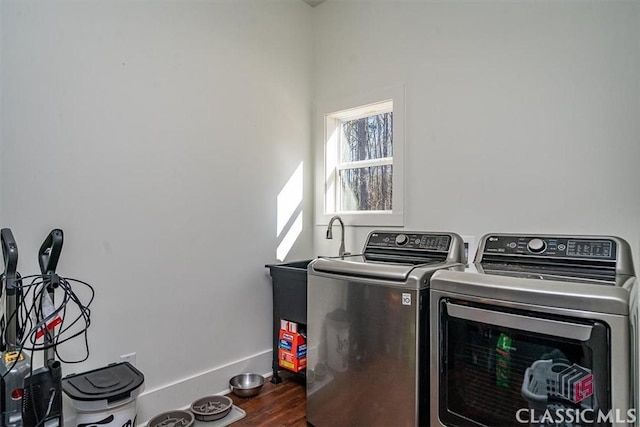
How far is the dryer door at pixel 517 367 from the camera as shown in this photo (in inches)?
46.8

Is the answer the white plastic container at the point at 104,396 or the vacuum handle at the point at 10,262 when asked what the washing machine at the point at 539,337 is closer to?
the white plastic container at the point at 104,396

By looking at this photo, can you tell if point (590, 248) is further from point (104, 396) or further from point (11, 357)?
point (11, 357)

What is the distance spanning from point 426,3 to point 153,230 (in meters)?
2.25

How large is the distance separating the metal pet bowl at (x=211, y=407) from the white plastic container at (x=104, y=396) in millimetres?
447

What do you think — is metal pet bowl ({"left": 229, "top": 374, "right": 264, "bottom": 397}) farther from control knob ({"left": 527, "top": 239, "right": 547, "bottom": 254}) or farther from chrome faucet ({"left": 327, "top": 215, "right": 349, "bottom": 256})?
control knob ({"left": 527, "top": 239, "right": 547, "bottom": 254})

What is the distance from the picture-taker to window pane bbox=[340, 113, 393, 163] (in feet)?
9.00

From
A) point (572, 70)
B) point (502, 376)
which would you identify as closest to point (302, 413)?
point (502, 376)

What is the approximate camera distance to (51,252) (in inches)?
59.9

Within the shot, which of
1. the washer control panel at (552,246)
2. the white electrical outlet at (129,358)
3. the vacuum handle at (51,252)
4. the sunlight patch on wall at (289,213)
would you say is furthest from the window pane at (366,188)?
the vacuum handle at (51,252)

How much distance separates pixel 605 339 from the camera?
115cm

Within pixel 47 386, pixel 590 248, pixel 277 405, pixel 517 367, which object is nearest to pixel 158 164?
pixel 47 386

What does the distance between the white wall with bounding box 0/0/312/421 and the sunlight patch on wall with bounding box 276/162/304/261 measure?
7cm

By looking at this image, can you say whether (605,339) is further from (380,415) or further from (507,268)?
(380,415)

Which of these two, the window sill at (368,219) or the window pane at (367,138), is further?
the window pane at (367,138)
